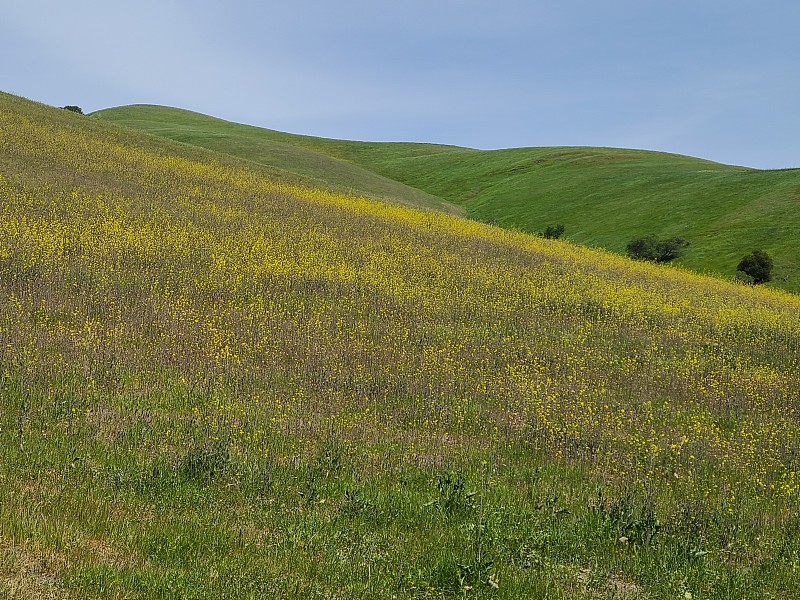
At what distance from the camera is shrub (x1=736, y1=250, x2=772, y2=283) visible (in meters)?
37.9

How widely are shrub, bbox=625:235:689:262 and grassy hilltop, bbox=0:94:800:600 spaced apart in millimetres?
24768

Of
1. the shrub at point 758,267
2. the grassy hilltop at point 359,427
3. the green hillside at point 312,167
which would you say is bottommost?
the grassy hilltop at point 359,427

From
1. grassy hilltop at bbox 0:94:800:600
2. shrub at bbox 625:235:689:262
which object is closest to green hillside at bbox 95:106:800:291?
shrub at bbox 625:235:689:262

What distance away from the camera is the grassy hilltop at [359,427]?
5410mm

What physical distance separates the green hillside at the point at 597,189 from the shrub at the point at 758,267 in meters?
1.31

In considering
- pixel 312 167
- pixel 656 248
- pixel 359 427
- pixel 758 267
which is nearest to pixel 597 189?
pixel 656 248

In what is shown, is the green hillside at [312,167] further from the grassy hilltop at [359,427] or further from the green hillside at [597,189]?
the grassy hilltop at [359,427]

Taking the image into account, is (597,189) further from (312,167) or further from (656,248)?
(312,167)

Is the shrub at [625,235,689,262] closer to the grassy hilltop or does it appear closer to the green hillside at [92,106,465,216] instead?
the green hillside at [92,106,465,216]

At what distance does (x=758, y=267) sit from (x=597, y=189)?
124ft

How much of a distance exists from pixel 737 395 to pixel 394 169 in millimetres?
91656

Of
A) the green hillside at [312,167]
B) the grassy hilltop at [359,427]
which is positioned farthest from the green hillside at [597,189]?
the grassy hilltop at [359,427]

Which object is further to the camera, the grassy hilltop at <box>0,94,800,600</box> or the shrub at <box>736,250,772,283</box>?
the shrub at <box>736,250,772,283</box>

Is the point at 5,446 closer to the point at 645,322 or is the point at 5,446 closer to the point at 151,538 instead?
the point at 151,538
